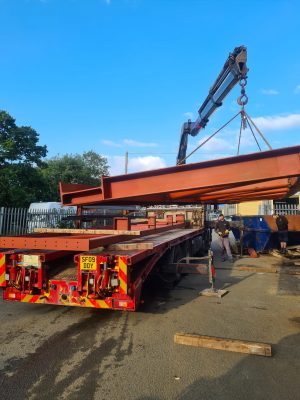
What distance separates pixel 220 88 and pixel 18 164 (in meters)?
17.2

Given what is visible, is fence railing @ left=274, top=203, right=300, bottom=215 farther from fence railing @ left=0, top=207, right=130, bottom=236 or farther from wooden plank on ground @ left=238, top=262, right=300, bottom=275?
fence railing @ left=0, top=207, right=130, bottom=236

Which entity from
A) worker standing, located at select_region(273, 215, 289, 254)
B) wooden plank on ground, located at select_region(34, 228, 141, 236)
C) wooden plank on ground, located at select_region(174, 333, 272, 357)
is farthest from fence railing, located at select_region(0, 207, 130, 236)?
wooden plank on ground, located at select_region(174, 333, 272, 357)

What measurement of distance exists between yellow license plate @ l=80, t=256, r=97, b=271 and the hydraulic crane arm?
3.39 meters

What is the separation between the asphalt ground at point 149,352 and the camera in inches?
128

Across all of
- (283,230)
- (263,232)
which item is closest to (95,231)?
(263,232)

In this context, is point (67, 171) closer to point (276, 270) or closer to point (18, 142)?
point (18, 142)

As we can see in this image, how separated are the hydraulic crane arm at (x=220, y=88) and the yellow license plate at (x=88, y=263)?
3394 mm

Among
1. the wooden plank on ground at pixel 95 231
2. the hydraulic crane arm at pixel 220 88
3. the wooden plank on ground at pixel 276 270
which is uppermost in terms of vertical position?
the hydraulic crane arm at pixel 220 88

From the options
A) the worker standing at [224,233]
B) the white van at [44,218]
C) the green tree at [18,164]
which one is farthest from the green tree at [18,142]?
the worker standing at [224,233]

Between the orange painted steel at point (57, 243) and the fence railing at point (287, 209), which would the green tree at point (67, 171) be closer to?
the fence railing at point (287, 209)

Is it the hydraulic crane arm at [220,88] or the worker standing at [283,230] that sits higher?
the hydraulic crane arm at [220,88]

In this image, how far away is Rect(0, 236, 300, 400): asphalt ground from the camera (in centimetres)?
326

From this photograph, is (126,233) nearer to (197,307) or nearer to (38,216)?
(197,307)

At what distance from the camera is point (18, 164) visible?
23078 mm
